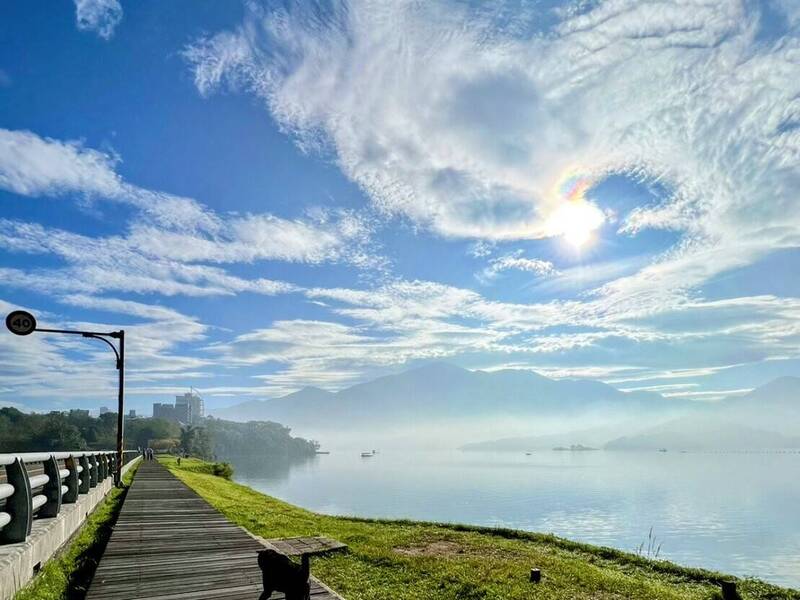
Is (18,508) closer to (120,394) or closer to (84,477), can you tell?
(84,477)

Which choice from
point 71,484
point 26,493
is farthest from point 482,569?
point 71,484

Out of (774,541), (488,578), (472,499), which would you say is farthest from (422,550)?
(472,499)

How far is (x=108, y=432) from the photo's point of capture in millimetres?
181625

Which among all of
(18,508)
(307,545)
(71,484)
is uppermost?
(18,508)

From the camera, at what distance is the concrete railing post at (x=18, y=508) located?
7.24 m

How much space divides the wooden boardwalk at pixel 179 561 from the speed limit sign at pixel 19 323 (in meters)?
8.56

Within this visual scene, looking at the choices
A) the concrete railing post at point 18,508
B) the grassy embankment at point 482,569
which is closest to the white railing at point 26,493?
the concrete railing post at point 18,508

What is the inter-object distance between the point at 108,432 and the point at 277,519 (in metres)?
195

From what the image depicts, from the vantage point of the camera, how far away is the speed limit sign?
1869 centimetres

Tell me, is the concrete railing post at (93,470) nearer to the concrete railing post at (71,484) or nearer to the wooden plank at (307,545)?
the concrete railing post at (71,484)

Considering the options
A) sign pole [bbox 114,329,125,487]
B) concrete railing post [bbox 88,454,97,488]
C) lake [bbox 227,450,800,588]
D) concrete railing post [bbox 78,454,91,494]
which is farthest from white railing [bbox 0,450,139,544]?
lake [bbox 227,450,800,588]

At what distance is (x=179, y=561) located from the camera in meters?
8.92

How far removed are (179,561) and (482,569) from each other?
6537mm

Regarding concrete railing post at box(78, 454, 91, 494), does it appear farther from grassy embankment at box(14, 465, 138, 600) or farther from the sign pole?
the sign pole
